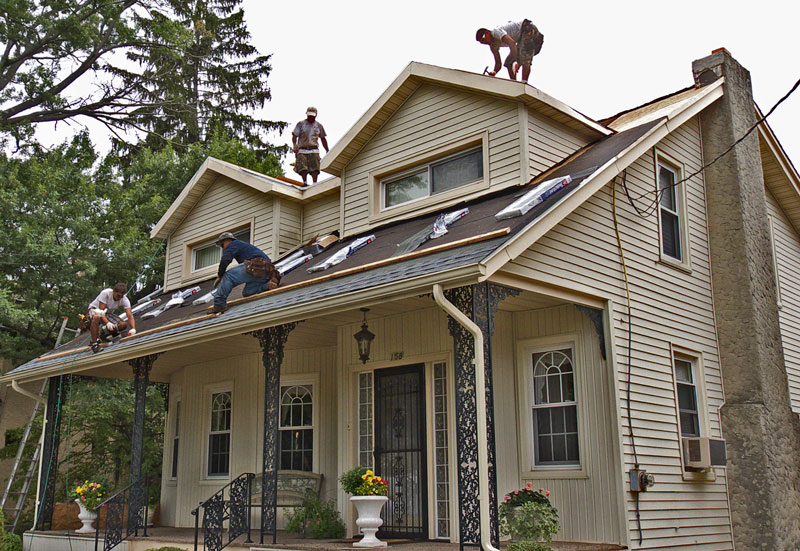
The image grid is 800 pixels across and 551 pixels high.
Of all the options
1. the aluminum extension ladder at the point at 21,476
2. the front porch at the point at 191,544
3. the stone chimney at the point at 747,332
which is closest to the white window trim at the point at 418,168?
the stone chimney at the point at 747,332

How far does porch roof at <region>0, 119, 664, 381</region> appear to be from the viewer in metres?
7.89

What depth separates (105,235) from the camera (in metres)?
19.6

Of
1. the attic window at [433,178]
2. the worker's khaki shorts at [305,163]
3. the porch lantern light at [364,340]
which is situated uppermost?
the worker's khaki shorts at [305,163]

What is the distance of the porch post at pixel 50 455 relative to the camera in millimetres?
13648

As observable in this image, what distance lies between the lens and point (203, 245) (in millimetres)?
16016

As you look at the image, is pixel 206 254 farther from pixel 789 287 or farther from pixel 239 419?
pixel 789 287

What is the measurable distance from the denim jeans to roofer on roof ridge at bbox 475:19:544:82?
482cm

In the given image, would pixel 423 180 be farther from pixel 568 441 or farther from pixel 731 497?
pixel 731 497

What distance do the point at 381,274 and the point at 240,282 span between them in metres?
3.24

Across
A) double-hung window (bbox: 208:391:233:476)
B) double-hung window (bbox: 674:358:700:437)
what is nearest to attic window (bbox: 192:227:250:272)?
double-hung window (bbox: 208:391:233:476)

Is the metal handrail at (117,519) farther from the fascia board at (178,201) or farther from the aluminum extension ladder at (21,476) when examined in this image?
the fascia board at (178,201)

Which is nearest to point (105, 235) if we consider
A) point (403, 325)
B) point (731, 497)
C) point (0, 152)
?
point (0, 152)

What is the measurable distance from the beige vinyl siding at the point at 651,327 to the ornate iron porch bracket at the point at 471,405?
53 centimetres

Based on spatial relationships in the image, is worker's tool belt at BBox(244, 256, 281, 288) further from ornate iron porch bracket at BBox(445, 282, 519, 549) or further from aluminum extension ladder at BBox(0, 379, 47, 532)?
aluminum extension ladder at BBox(0, 379, 47, 532)
